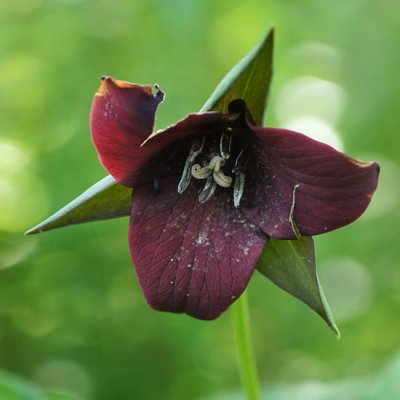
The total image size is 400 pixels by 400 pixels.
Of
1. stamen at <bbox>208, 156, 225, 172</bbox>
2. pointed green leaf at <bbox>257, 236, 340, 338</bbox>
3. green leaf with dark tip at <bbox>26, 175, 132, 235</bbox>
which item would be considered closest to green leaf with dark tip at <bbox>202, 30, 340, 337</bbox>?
pointed green leaf at <bbox>257, 236, 340, 338</bbox>

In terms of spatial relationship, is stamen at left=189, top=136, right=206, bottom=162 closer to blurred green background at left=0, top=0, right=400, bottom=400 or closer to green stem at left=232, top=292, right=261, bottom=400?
green stem at left=232, top=292, right=261, bottom=400

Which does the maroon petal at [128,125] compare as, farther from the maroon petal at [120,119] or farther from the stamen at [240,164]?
the stamen at [240,164]

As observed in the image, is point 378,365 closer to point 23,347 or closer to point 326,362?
point 326,362

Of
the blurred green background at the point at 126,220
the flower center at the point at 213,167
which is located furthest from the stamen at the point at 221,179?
the blurred green background at the point at 126,220

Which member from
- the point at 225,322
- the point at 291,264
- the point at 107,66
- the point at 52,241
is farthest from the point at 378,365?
the point at 291,264

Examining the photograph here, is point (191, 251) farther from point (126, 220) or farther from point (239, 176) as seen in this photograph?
point (126, 220)
